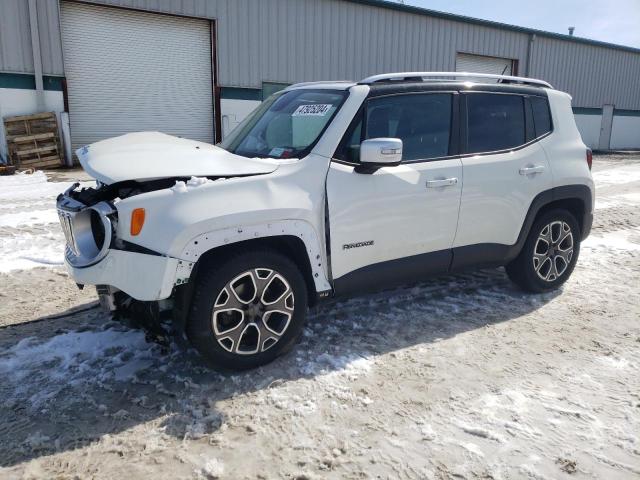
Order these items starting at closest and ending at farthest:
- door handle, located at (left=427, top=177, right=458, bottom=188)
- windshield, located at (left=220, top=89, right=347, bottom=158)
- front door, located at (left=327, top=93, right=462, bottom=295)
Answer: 1. front door, located at (left=327, top=93, right=462, bottom=295)
2. windshield, located at (left=220, top=89, right=347, bottom=158)
3. door handle, located at (left=427, top=177, right=458, bottom=188)

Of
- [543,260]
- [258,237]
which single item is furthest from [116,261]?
[543,260]

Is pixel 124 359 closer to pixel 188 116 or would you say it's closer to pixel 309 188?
pixel 309 188

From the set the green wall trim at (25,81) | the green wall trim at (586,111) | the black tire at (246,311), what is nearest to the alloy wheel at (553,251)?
the black tire at (246,311)

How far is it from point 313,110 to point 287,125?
0.24 m

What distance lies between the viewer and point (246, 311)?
11.2 feet

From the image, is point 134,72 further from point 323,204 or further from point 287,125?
point 323,204

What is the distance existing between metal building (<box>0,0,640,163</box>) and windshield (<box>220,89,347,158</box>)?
28.7 ft

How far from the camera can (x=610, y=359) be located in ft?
12.3

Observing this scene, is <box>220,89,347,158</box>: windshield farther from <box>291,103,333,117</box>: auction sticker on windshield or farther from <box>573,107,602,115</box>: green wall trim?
<box>573,107,602,115</box>: green wall trim

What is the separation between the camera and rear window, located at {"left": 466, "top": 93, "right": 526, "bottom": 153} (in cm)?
443

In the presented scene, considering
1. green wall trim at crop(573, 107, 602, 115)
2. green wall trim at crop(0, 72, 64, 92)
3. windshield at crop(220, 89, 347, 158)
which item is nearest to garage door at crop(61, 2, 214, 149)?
green wall trim at crop(0, 72, 64, 92)

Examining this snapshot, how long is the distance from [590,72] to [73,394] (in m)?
29.9

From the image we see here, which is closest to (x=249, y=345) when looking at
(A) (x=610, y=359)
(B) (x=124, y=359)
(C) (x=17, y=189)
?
(B) (x=124, y=359)

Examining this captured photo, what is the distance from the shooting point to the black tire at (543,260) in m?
4.87
